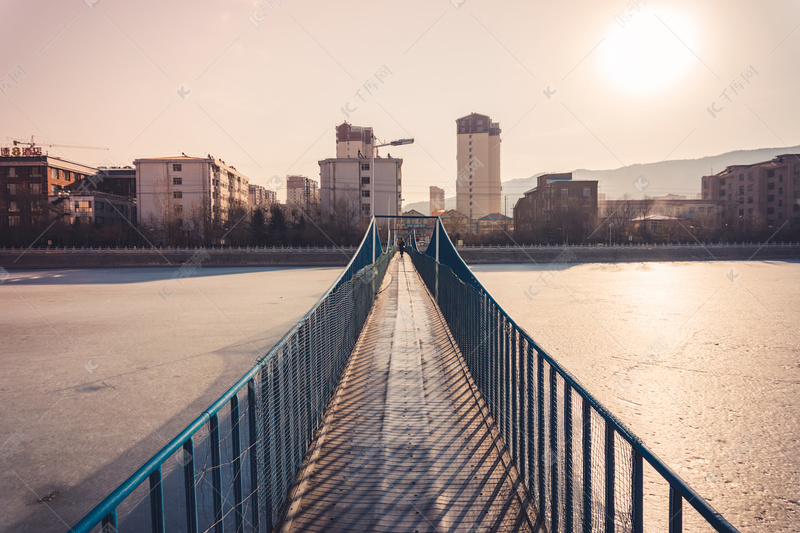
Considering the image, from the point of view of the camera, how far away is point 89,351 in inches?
328

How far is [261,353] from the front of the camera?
766 centimetres

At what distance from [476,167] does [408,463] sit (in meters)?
109

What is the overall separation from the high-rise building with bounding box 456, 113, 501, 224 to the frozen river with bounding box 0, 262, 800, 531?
97.0 m

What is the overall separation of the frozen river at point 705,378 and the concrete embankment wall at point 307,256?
2321 centimetres

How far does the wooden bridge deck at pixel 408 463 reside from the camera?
9.08ft

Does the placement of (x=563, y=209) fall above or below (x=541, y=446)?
above

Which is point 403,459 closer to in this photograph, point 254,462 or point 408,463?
point 408,463

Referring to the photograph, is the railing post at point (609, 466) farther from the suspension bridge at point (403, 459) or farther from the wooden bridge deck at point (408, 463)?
the wooden bridge deck at point (408, 463)

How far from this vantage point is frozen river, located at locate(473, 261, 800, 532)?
11.8 feet

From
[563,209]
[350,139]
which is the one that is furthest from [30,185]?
[563,209]

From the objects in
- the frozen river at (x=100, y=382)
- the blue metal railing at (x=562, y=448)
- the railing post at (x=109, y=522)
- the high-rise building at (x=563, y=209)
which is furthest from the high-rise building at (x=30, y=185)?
the railing post at (x=109, y=522)

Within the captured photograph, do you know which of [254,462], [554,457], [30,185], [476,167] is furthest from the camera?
[476,167]

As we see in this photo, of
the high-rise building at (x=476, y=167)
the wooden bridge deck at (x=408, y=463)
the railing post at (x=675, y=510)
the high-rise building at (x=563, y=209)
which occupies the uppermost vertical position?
the high-rise building at (x=476, y=167)

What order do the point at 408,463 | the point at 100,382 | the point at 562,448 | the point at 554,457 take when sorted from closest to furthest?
the point at 554,457, the point at 562,448, the point at 408,463, the point at 100,382
